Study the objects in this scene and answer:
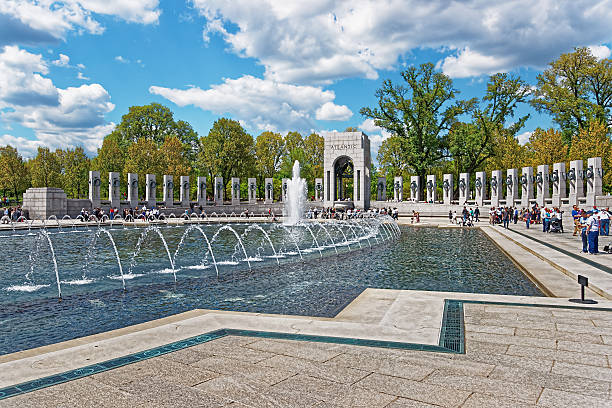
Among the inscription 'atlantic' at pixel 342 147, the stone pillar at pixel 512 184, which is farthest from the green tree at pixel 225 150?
the stone pillar at pixel 512 184

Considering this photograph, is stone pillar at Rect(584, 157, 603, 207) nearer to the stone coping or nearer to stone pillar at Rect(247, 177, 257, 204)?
the stone coping

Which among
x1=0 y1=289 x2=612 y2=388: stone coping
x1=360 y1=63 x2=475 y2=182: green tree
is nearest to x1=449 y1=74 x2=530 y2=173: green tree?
x1=360 y1=63 x2=475 y2=182: green tree

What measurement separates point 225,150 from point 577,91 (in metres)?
48.2

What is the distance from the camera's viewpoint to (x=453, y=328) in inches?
276

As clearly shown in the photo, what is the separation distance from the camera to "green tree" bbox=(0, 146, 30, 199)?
63509 millimetres

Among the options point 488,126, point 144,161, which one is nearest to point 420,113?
point 488,126

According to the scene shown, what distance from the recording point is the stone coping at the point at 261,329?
547cm

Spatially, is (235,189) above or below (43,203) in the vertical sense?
above

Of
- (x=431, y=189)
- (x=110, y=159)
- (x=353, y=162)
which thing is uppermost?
(x=110, y=159)

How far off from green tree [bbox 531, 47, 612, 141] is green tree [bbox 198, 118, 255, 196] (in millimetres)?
42120

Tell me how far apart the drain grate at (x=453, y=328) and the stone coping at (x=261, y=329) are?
A: 0.10m

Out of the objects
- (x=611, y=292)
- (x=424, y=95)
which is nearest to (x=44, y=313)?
(x=611, y=292)

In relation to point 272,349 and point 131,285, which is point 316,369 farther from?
point 131,285

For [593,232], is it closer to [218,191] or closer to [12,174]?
[218,191]
